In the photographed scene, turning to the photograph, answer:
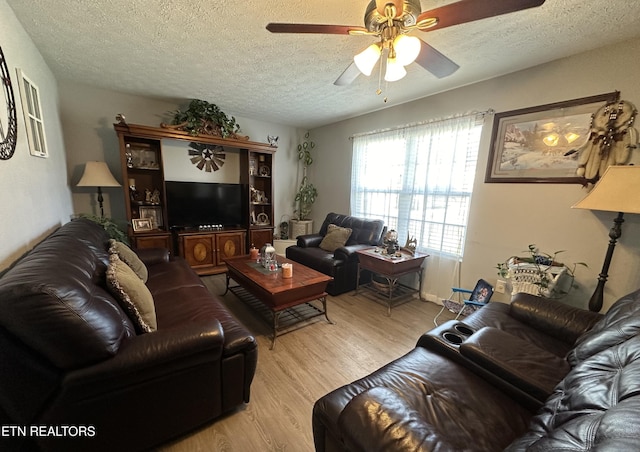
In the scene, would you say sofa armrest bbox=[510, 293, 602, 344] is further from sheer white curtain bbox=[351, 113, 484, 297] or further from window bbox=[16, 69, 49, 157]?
window bbox=[16, 69, 49, 157]

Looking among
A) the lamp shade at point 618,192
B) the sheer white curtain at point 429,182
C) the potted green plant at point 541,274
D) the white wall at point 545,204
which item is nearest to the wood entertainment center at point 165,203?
the sheer white curtain at point 429,182

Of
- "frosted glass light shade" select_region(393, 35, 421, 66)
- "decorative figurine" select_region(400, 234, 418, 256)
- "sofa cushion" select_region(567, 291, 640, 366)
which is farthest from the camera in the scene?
"decorative figurine" select_region(400, 234, 418, 256)

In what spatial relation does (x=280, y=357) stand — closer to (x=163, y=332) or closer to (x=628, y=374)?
(x=163, y=332)

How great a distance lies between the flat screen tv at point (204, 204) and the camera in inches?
142

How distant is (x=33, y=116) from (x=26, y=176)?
23.9 inches

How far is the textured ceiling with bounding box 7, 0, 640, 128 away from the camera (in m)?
1.61

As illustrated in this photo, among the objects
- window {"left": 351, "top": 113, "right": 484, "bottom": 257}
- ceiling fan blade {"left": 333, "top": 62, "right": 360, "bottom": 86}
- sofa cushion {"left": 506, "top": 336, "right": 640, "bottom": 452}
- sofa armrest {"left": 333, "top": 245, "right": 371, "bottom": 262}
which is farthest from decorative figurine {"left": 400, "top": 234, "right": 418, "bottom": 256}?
sofa cushion {"left": 506, "top": 336, "right": 640, "bottom": 452}

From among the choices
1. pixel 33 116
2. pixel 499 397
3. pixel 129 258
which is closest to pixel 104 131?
pixel 33 116

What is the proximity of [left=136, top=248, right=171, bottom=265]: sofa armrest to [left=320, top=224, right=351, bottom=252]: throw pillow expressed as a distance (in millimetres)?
1991

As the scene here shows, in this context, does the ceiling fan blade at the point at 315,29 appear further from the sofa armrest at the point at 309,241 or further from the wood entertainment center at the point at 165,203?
the sofa armrest at the point at 309,241

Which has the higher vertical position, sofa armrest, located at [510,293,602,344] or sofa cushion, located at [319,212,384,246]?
sofa cushion, located at [319,212,384,246]

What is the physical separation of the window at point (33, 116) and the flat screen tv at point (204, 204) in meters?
1.41

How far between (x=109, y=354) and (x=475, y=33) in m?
2.88

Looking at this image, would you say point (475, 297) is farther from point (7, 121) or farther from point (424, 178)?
point (7, 121)
